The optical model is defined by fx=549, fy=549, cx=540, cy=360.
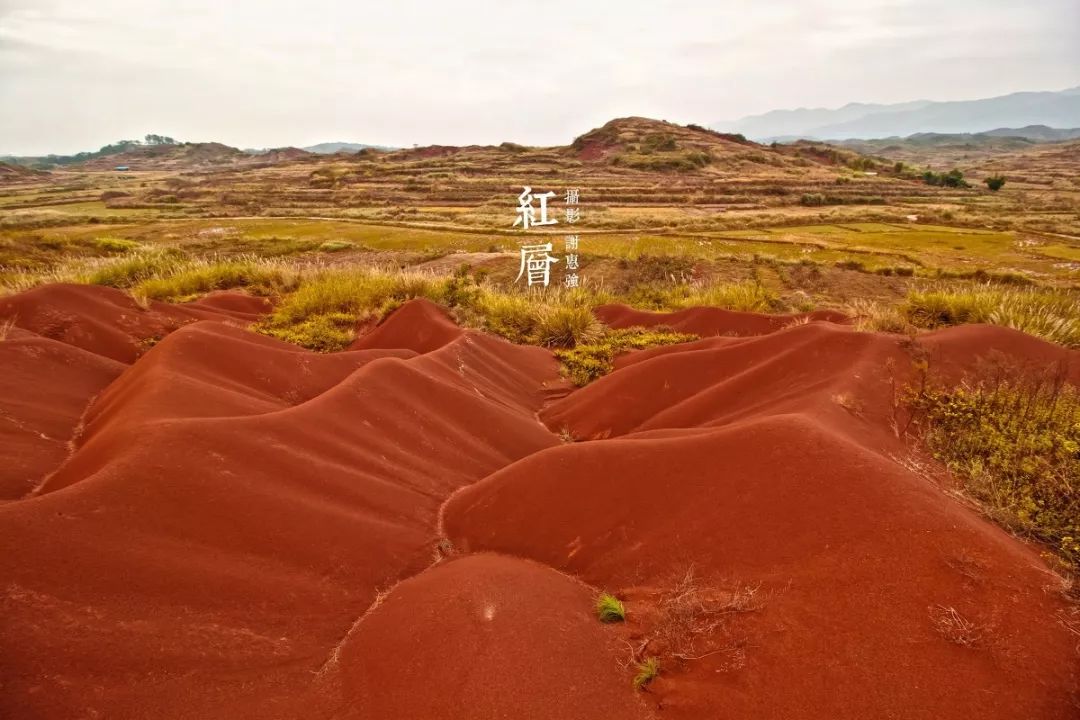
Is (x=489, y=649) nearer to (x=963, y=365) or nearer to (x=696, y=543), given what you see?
(x=696, y=543)

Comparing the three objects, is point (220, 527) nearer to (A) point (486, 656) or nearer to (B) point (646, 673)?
(A) point (486, 656)

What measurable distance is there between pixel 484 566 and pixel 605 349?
6.74 meters

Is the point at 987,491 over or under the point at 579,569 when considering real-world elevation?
over

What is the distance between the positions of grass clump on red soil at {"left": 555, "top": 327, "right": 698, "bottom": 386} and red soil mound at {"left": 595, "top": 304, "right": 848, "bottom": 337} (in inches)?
22.6

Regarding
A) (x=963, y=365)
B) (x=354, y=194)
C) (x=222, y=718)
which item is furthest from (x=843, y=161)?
(x=222, y=718)

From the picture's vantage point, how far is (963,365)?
19.2 feet

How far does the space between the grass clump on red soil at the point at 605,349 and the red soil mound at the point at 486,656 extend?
590 cm

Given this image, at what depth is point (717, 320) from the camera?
11328mm

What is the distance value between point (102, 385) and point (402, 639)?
17.9ft

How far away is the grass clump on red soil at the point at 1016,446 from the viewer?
336cm

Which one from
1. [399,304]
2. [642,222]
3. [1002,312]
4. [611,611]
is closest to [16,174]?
[642,222]

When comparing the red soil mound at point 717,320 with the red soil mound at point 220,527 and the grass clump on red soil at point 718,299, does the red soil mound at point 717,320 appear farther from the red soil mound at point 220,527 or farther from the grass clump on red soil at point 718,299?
the red soil mound at point 220,527

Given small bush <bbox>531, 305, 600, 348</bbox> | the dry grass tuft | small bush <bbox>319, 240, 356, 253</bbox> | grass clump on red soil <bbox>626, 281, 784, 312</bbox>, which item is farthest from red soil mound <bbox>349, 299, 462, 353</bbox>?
small bush <bbox>319, 240, 356, 253</bbox>

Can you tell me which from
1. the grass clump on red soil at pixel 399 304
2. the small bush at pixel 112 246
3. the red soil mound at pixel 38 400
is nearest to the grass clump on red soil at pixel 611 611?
the red soil mound at pixel 38 400
